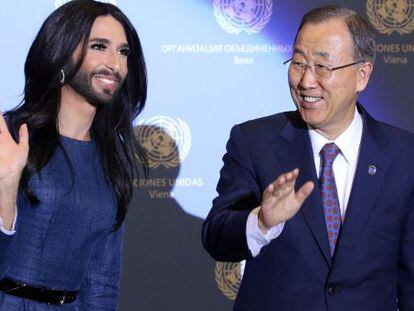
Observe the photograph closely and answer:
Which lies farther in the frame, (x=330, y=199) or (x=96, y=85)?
(x=96, y=85)

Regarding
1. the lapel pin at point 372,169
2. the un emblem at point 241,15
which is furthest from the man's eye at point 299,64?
the un emblem at point 241,15

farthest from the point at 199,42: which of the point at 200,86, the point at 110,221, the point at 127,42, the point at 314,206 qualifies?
the point at 314,206

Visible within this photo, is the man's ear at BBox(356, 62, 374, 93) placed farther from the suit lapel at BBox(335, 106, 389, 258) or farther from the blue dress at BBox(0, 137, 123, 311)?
the blue dress at BBox(0, 137, 123, 311)

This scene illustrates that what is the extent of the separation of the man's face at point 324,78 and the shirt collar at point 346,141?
0.03 meters

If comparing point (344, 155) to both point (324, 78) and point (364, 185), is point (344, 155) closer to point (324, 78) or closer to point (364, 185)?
point (364, 185)

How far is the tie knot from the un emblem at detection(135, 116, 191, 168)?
152 cm

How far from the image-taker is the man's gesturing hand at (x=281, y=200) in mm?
2381

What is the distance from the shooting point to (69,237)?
2.91 m

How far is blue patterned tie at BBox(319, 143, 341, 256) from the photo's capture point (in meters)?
2.69

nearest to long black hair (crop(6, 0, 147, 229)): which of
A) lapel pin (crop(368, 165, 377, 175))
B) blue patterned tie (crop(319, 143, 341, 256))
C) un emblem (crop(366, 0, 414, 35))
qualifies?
blue patterned tie (crop(319, 143, 341, 256))

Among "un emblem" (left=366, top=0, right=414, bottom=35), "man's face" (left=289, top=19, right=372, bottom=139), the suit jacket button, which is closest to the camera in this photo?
the suit jacket button

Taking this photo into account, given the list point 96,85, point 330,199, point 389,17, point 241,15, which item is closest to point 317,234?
point 330,199

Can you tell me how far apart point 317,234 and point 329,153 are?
0.28m

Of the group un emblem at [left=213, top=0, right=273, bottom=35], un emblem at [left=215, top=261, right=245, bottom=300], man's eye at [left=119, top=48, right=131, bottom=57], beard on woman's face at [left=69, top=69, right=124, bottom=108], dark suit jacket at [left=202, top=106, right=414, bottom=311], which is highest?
un emblem at [left=213, top=0, right=273, bottom=35]
